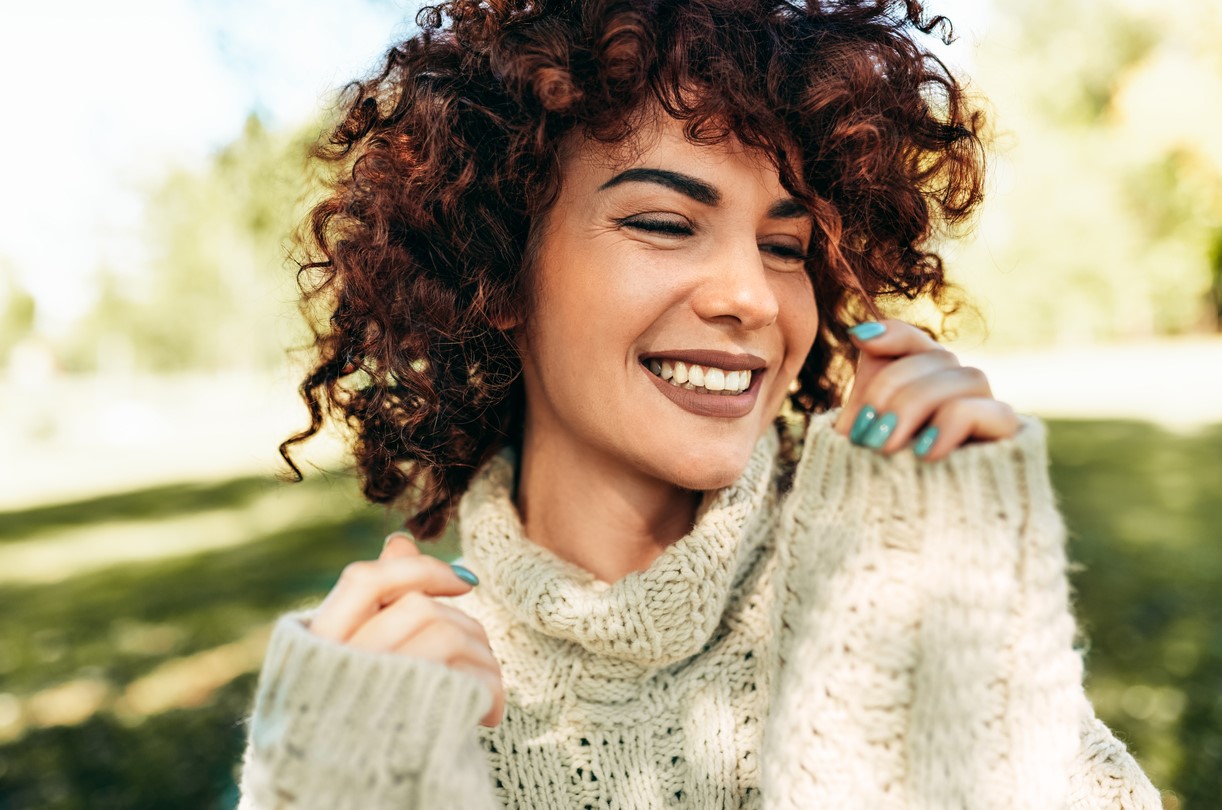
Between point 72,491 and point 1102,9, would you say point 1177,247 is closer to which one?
point 1102,9

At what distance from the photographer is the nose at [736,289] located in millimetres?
1728

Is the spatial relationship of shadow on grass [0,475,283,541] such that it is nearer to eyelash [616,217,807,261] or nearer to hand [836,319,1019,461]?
eyelash [616,217,807,261]

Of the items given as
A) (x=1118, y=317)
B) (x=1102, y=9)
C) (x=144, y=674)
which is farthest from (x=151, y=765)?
(x=1118, y=317)

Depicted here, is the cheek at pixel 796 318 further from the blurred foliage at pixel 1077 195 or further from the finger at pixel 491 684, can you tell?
the blurred foliage at pixel 1077 195

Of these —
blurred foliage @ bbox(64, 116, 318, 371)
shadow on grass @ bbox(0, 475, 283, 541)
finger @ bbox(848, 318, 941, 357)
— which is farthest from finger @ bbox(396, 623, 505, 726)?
shadow on grass @ bbox(0, 475, 283, 541)

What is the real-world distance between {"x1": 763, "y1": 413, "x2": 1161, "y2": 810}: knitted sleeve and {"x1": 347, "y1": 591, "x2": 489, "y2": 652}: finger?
0.53 meters

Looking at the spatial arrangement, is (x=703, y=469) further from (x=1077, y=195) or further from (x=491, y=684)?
(x=1077, y=195)

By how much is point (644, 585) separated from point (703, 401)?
1.18 ft

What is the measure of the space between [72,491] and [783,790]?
18956mm

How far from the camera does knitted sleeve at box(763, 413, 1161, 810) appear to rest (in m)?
1.32

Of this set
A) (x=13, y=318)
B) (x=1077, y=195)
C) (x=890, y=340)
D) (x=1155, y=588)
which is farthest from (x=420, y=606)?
(x=13, y=318)

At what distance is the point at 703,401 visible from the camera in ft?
5.96

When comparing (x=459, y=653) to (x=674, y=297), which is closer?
(x=459, y=653)

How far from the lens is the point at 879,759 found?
1.39 m
